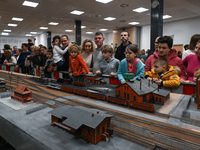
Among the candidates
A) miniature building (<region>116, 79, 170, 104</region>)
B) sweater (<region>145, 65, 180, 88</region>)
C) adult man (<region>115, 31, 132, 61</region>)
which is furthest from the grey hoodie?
miniature building (<region>116, 79, 170, 104</region>)

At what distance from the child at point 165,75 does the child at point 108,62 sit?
1.21m

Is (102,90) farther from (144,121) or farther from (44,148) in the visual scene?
(44,148)

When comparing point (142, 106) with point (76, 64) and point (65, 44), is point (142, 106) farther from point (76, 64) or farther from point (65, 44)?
point (65, 44)

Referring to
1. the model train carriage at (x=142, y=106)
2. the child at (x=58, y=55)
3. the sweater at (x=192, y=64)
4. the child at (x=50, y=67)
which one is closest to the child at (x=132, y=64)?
the sweater at (x=192, y=64)

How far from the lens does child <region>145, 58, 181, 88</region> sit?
2328 millimetres

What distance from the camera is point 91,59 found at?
4.29 metres

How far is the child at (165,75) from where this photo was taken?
233 cm

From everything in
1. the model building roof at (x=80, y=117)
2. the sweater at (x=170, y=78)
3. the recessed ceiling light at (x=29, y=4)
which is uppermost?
the recessed ceiling light at (x=29, y=4)

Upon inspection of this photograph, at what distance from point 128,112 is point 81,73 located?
205cm

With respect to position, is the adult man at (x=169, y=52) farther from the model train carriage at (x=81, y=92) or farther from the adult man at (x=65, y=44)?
the adult man at (x=65, y=44)

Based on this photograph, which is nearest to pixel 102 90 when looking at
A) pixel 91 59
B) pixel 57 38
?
pixel 91 59

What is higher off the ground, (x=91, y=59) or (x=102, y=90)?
(x=91, y=59)

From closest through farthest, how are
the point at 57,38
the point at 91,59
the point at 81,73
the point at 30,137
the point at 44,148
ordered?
the point at 44,148, the point at 30,137, the point at 81,73, the point at 91,59, the point at 57,38

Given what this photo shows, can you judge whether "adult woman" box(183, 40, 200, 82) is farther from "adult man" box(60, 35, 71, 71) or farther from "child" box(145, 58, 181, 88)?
"adult man" box(60, 35, 71, 71)
